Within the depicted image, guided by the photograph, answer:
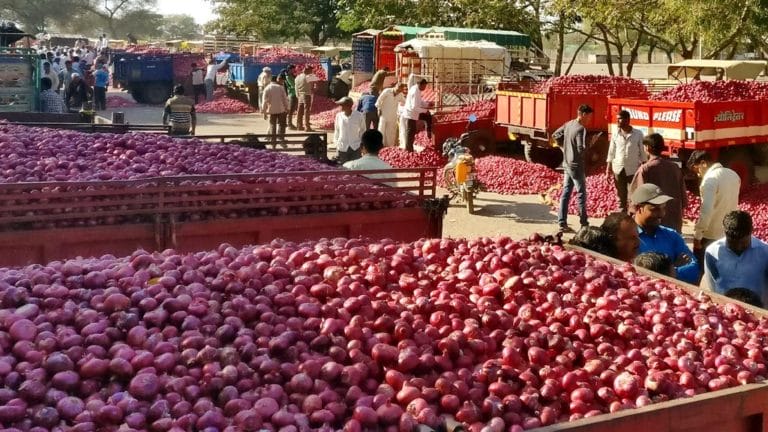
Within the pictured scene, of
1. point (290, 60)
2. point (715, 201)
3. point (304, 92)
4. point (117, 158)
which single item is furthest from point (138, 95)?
point (715, 201)

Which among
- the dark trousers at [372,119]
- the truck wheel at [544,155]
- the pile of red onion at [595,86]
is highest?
the pile of red onion at [595,86]

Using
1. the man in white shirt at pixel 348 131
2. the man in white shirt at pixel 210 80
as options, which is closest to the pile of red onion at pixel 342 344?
the man in white shirt at pixel 348 131

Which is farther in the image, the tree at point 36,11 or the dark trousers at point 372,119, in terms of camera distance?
the tree at point 36,11

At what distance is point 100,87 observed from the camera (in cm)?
3009

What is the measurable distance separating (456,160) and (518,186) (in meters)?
1.85

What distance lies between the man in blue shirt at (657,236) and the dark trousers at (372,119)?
40.6 feet

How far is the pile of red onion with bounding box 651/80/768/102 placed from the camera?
1380 cm

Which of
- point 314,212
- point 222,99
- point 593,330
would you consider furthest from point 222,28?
point 593,330

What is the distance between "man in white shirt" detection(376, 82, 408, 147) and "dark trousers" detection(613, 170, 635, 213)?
271 inches

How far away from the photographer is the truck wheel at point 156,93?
115 ft

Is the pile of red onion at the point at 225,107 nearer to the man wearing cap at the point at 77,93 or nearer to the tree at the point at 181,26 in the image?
the man wearing cap at the point at 77,93

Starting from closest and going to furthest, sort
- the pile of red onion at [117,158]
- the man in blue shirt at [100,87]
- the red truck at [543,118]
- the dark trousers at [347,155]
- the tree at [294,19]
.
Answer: the pile of red onion at [117,158] < the dark trousers at [347,155] < the red truck at [543,118] < the man in blue shirt at [100,87] < the tree at [294,19]

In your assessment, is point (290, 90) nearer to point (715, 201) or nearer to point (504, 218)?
point (504, 218)

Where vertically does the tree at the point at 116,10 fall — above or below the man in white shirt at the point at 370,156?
above
